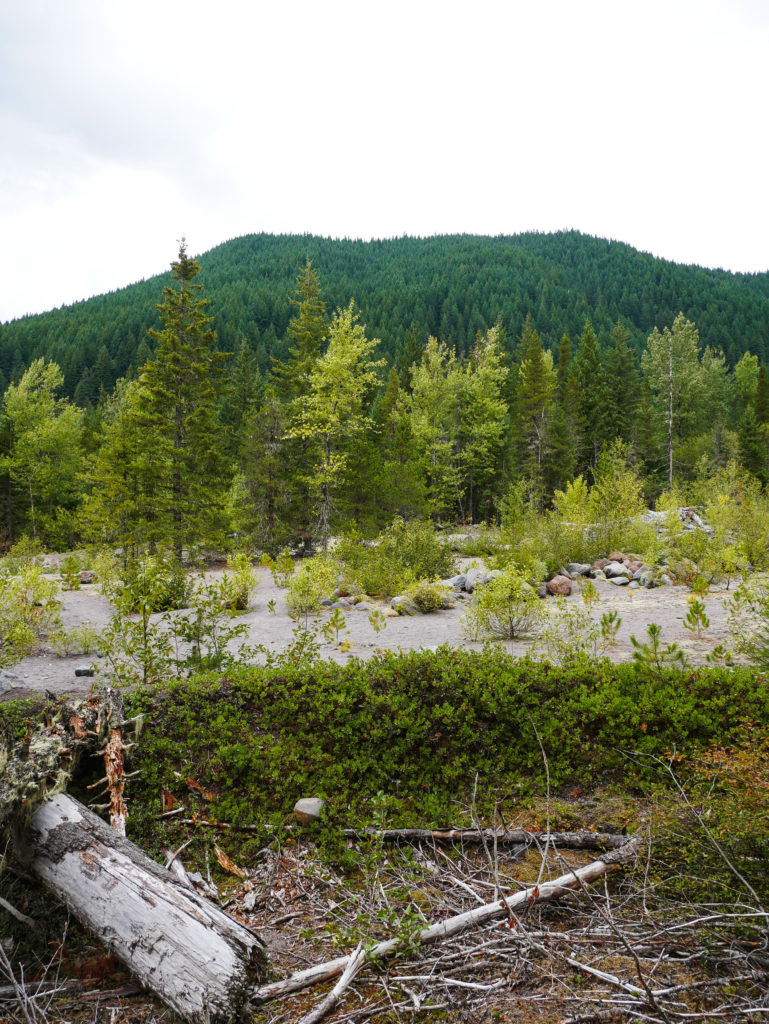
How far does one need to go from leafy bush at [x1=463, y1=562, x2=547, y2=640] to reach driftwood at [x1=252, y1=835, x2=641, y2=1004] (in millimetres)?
5093

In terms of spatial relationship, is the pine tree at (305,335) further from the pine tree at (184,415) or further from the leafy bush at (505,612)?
the leafy bush at (505,612)

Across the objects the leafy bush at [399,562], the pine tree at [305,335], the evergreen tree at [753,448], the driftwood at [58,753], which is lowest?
the leafy bush at [399,562]

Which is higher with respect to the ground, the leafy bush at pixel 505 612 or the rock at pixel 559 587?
the leafy bush at pixel 505 612

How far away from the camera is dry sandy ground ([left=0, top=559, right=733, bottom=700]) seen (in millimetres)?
6789

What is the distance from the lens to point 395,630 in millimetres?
9242

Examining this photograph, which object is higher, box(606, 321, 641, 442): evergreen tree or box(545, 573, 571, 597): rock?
box(606, 321, 641, 442): evergreen tree

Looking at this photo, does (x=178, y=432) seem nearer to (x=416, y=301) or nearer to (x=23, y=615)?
(x=23, y=615)

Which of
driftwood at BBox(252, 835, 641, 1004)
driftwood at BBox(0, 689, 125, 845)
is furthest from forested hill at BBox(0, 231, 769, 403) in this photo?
driftwood at BBox(252, 835, 641, 1004)

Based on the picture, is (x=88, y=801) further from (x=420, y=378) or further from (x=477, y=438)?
(x=477, y=438)

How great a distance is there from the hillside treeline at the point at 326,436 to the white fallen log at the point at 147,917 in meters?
15.1

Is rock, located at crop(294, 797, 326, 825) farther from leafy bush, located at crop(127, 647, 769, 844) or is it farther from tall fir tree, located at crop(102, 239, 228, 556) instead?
tall fir tree, located at crop(102, 239, 228, 556)

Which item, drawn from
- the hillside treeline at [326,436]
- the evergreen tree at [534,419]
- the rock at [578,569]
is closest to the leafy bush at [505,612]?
the rock at [578,569]

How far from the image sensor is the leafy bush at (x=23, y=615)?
7304 mm

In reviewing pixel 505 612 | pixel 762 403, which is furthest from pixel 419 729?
pixel 762 403
